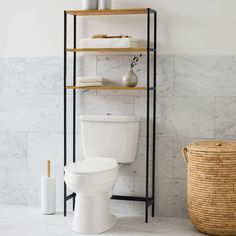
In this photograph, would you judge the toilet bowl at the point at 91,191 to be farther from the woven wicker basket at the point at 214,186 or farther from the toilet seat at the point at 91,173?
the woven wicker basket at the point at 214,186

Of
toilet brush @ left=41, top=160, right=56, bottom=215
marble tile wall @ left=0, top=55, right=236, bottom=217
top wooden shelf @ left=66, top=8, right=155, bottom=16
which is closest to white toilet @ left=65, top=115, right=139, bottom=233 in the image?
marble tile wall @ left=0, top=55, right=236, bottom=217

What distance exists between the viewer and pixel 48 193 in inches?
160

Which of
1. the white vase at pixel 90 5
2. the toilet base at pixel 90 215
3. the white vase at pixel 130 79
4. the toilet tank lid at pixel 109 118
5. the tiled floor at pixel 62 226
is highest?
the white vase at pixel 90 5

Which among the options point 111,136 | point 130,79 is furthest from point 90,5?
point 111,136

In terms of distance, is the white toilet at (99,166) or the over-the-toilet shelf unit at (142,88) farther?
the over-the-toilet shelf unit at (142,88)

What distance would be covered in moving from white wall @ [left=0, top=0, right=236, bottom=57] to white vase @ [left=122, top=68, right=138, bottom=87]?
31 cm

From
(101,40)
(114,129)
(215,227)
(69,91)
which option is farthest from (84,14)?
(215,227)

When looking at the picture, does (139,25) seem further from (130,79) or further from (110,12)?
(130,79)

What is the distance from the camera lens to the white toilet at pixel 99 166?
11.5ft

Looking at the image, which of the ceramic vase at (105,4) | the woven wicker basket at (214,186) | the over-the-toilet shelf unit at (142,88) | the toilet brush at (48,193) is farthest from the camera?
the toilet brush at (48,193)

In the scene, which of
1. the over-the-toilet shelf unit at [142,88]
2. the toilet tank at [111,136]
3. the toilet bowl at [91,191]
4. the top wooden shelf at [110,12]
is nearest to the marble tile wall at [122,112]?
the over-the-toilet shelf unit at [142,88]

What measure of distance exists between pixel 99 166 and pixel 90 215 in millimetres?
343

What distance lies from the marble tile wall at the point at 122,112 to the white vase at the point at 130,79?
0.18m

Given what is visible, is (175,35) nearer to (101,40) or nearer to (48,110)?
(101,40)
